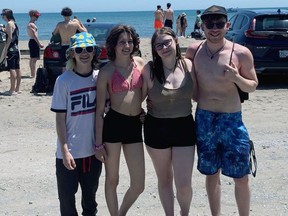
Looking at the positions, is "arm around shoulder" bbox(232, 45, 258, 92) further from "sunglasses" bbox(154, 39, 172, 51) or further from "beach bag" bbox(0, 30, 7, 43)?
"beach bag" bbox(0, 30, 7, 43)

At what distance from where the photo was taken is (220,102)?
430 cm

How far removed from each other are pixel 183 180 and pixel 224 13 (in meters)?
1.33

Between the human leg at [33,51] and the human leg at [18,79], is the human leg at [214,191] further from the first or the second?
the human leg at [33,51]

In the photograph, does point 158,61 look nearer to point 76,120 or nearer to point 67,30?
point 76,120

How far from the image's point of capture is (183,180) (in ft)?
14.1

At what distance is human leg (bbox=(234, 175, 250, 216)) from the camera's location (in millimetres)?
4352

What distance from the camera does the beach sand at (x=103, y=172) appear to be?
5172 millimetres

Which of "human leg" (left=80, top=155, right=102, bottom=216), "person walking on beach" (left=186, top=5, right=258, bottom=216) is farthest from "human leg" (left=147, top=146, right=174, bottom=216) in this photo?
"human leg" (left=80, top=155, right=102, bottom=216)

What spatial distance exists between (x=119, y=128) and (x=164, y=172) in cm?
52

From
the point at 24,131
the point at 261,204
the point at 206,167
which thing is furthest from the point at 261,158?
the point at 24,131

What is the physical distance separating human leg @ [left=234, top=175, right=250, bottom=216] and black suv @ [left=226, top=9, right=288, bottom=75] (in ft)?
24.2

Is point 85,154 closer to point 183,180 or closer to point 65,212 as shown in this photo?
point 65,212

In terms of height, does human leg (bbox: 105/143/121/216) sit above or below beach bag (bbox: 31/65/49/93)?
above

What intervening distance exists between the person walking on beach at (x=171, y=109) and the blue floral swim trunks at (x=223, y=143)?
3.6 inches
